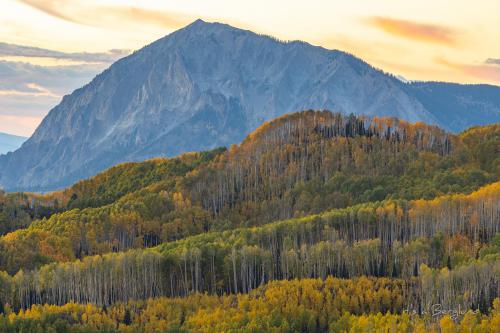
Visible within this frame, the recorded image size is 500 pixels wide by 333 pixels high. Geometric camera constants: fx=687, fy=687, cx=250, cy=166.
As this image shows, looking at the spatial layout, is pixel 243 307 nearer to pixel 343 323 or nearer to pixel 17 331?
pixel 343 323

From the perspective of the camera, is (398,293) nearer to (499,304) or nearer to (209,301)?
(499,304)

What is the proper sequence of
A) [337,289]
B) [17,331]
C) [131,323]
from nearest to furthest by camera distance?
[17,331] → [131,323] → [337,289]

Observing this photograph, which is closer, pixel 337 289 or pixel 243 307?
pixel 243 307

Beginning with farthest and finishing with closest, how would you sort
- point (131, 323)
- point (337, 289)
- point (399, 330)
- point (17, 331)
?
point (337, 289), point (131, 323), point (17, 331), point (399, 330)

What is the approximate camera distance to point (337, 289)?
188375 millimetres

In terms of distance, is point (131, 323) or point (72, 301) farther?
point (72, 301)

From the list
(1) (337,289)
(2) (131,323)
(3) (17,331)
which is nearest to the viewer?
(3) (17,331)

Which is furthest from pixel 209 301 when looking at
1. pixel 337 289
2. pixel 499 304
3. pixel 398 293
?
pixel 499 304

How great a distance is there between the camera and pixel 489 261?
622 feet

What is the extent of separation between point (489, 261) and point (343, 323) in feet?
172

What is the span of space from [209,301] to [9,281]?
195 ft

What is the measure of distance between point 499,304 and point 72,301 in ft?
368

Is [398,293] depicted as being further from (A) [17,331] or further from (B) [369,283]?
(A) [17,331]

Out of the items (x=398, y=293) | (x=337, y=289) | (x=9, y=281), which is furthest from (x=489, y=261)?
(x=9, y=281)
